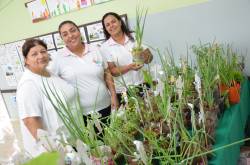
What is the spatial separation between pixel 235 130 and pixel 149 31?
1.68 metres

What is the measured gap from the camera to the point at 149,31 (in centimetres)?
314

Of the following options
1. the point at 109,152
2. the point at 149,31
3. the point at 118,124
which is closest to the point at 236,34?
the point at 149,31

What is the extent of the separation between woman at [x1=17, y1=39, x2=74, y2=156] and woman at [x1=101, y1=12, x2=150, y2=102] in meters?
0.76

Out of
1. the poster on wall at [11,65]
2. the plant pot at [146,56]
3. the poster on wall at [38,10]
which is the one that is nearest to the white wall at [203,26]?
the plant pot at [146,56]

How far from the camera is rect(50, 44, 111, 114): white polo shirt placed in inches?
91.4

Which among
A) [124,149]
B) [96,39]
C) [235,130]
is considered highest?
[96,39]

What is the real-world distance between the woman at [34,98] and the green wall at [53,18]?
4.86 feet

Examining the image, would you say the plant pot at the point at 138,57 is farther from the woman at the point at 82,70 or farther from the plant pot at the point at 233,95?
the plant pot at the point at 233,95

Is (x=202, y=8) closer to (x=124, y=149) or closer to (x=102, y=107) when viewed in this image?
(x=102, y=107)

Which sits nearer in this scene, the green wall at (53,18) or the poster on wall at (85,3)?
the green wall at (53,18)

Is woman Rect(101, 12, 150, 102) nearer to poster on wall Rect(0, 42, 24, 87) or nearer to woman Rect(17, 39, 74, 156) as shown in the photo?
woman Rect(17, 39, 74, 156)

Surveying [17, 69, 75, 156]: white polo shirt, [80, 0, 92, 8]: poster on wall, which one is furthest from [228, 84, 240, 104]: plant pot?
[80, 0, 92, 8]: poster on wall

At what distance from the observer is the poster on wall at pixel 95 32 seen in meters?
3.41

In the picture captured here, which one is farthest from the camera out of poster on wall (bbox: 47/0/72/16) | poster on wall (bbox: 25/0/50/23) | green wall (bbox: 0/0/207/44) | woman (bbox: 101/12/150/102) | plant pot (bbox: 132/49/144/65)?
poster on wall (bbox: 25/0/50/23)
